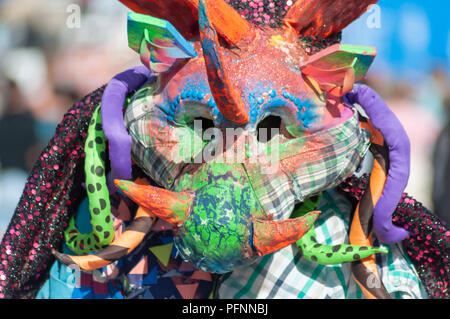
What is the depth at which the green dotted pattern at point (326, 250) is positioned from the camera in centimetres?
107

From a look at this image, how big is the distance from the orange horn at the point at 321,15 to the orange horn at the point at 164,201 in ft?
1.20

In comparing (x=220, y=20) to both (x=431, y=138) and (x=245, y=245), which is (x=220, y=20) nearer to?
(x=245, y=245)

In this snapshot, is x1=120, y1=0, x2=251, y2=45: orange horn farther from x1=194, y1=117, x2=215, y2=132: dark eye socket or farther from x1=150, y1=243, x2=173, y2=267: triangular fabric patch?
x1=150, y1=243, x2=173, y2=267: triangular fabric patch

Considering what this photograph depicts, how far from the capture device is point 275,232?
92 cm

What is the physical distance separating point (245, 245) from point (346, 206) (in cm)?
38

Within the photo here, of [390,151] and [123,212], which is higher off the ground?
[390,151]

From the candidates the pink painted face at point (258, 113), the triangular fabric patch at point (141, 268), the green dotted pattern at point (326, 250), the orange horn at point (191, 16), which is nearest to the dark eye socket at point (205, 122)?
the pink painted face at point (258, 113)

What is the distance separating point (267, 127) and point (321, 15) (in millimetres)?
220

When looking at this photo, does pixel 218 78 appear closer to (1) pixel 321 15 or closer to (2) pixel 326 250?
(1) pixel 321 15

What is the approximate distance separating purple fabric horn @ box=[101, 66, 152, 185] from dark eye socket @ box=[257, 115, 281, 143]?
0.77ft

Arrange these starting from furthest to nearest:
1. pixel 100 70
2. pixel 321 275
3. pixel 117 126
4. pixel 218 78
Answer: pixel 100 70 → pixel 321 275 → pixel 117 126 → pixel 218 78

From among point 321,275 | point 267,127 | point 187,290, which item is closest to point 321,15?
point 267,127

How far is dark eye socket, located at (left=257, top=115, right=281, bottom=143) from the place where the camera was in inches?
39.3

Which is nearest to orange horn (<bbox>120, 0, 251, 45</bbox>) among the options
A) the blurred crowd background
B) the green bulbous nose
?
the green bulbous nose
